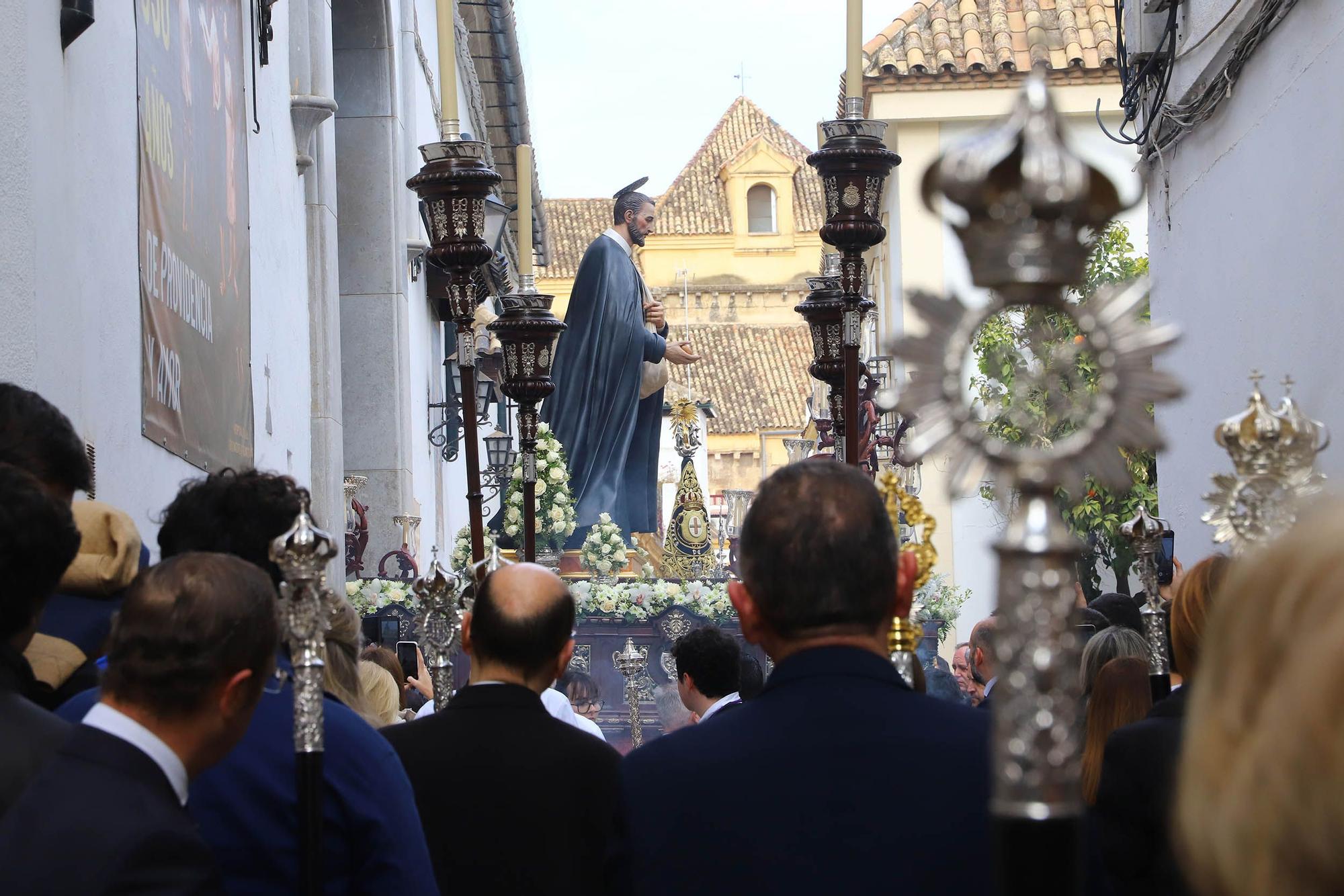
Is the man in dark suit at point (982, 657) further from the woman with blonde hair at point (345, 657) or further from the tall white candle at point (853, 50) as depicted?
the woman with blonde hair at point (345, 657)

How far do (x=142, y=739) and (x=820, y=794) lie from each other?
2.70ft

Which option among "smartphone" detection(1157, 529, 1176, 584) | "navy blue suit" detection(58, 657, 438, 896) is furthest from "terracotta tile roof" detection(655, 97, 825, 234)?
"navy blue suit" detection(58, 657, 438, 896)

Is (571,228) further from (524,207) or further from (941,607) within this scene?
(524,207)

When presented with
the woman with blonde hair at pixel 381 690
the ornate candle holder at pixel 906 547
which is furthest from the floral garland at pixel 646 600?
the ornate candle holder at pixel 906 547

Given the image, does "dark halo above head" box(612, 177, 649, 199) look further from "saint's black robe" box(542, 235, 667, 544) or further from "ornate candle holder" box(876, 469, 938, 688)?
"ornate candle holder" box(876, 469, 938, 688)

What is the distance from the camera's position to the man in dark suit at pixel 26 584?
235 centimetres

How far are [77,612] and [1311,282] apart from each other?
17.3 ft

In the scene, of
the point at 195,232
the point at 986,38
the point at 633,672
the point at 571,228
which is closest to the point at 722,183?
the point at 571,228

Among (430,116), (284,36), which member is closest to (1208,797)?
Result: (284,36)

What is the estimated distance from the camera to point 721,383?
5369 centimetres

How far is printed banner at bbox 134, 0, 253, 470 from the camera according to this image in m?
6.66

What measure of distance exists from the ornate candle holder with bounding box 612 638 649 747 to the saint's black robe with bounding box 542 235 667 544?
2.85 metres

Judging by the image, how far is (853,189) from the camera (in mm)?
4926

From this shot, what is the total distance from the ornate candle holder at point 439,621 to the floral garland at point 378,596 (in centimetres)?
505
